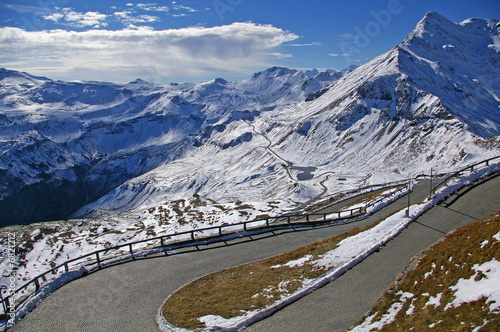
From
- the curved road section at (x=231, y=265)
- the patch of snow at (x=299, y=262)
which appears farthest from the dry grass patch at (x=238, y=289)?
the curved road section at (x=231, y=265)

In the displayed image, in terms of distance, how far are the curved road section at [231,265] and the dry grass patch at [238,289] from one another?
100 cm

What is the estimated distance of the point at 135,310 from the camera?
16.2 metres

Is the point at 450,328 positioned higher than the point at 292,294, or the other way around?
the point at 450,328

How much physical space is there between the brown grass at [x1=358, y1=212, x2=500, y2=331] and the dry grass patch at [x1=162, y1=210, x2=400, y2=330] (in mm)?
5218

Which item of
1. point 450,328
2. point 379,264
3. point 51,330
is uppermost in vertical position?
point 450,328

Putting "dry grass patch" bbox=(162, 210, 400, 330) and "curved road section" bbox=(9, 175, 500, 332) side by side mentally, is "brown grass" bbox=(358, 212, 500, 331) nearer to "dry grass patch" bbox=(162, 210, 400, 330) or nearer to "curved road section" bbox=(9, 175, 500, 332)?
"curved road section" bbox=(9, 175, 500, 332)

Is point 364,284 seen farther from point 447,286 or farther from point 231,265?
point 231,265

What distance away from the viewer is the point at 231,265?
2175 cm

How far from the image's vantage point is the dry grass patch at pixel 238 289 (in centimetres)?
1509

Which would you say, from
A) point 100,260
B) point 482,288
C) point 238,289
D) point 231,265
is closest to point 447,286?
point 482,288

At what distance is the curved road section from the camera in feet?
47.8

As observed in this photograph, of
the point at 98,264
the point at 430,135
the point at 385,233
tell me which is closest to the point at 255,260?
the point at 385,233

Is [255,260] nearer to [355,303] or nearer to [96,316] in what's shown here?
[355,303]

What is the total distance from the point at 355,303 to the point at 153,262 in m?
14.8
